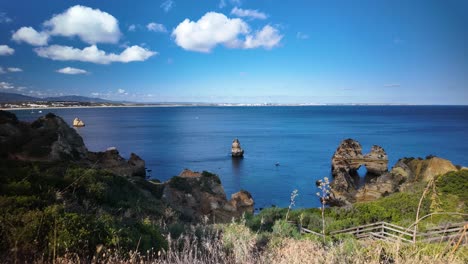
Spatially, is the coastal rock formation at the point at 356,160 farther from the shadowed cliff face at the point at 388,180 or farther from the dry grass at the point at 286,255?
the dry grass at the point at 286,255

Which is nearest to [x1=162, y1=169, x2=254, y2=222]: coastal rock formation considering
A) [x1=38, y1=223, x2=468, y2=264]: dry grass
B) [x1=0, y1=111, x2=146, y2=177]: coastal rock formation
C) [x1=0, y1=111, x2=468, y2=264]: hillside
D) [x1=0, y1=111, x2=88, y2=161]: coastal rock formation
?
[x1=0, y1=111, x2=468, y2=264]: hillside

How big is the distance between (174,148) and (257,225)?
7256 cm

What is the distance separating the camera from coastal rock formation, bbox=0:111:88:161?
1183 inches

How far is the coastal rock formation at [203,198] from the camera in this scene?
28950mm

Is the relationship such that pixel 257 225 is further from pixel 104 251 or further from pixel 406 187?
pixel 406 187

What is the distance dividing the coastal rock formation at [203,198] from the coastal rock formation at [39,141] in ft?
37.8

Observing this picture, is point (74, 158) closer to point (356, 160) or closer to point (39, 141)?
point (39, 141)

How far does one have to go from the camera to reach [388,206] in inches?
1076

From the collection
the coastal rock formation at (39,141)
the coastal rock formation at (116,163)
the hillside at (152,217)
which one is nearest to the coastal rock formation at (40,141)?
the coastal rock formation at (39,141)

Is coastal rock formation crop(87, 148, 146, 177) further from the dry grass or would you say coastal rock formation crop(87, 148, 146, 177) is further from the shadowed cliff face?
the dry grass

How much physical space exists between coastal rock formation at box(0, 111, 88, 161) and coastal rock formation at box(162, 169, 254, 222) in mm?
11520

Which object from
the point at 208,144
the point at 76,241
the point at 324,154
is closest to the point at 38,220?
the point at 76,241

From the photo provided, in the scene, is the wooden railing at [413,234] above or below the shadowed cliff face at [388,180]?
above

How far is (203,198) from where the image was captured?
31.7 meters
